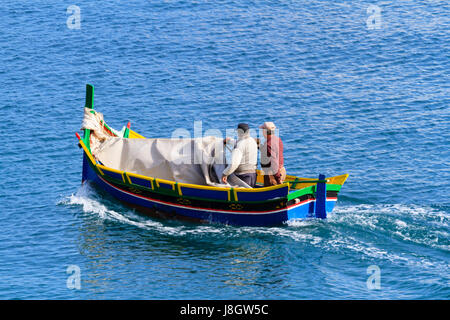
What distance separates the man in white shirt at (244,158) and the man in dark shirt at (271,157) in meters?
0.31

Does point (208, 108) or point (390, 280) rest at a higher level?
point (208, 108)

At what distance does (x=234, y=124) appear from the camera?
1243 inches

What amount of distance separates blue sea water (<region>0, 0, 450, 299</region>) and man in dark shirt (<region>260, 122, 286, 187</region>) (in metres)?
1.48

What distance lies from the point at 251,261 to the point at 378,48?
878 inches

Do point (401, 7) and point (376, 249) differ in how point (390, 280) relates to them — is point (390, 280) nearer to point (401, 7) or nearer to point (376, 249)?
point (376, 249)

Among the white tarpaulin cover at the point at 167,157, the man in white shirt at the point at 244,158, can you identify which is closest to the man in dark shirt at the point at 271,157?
the man in white shirt at the point at 244,158

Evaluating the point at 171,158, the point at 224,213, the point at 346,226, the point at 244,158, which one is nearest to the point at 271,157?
the point at 244,158

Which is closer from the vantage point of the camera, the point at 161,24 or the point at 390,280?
the point at 390,280

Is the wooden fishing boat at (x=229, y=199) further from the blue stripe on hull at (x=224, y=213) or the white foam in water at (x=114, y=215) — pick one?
the white foam in water at (x=114, y=215)

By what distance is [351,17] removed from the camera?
43.3 metres

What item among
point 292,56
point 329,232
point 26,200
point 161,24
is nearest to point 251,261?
point 329,232

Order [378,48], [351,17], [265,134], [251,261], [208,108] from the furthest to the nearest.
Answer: [351,17], [378,48], [208,108], [265,134], [251,261]

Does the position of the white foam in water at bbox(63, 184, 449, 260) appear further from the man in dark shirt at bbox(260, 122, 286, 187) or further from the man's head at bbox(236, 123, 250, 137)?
the man's head at bbox(236, 123, 250, 137)

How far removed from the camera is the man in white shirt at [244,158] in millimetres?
20891
